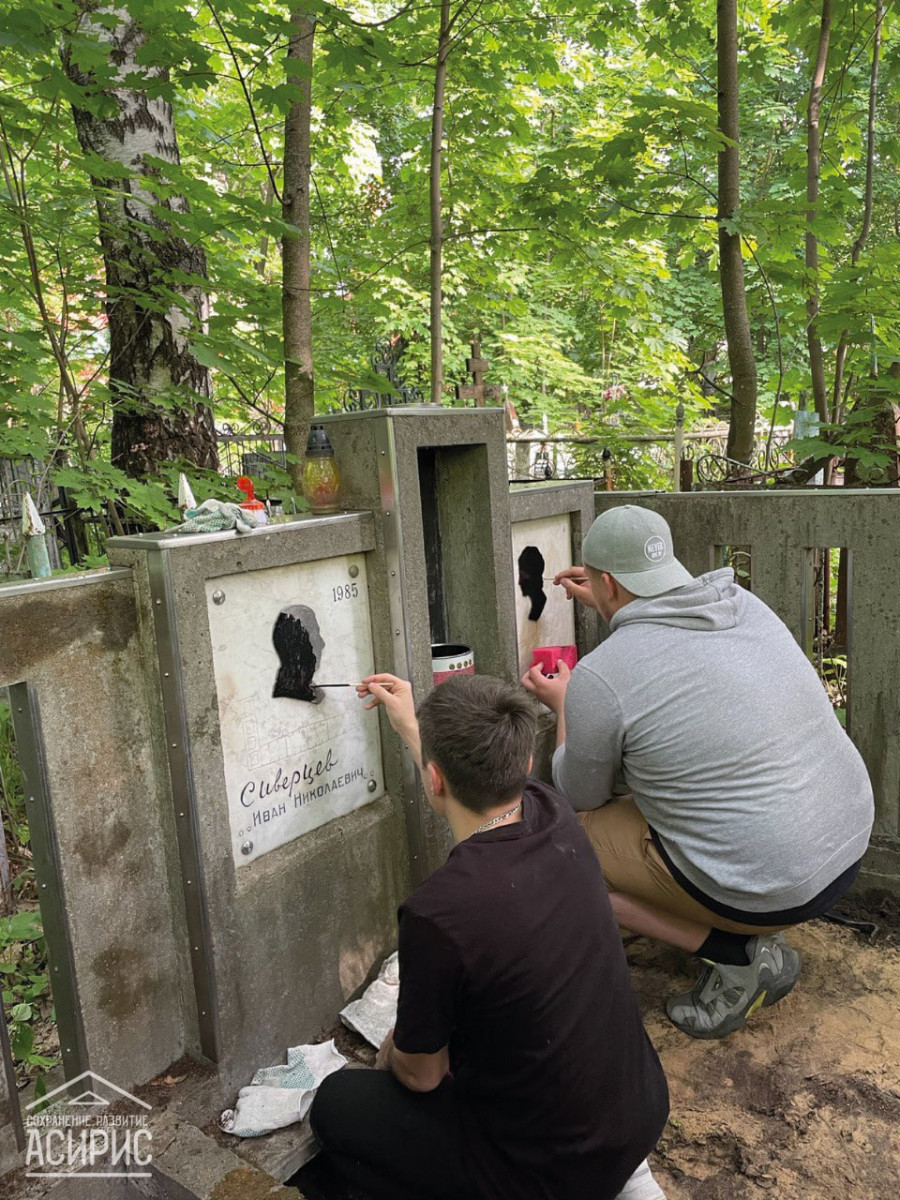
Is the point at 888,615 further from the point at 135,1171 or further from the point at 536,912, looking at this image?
the point at 135,1171

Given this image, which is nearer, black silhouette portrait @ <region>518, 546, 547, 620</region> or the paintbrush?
the paintbrush

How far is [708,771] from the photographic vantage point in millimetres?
2520

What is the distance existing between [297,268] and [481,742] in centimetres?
328

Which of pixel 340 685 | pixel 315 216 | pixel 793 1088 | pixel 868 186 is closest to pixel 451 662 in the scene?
pixel 340 685

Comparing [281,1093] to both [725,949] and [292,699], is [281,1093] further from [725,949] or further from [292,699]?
[725,949]

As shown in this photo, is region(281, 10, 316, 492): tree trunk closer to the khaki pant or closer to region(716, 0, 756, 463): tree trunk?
the khaki pant

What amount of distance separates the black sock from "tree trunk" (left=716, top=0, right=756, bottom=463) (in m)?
3.46

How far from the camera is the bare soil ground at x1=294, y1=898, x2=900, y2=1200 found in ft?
7.26

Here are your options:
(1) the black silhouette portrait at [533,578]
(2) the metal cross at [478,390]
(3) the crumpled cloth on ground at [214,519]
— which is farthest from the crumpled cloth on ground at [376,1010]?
(2) the metal cross at [478,390]

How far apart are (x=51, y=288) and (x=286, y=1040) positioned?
3.86 metres

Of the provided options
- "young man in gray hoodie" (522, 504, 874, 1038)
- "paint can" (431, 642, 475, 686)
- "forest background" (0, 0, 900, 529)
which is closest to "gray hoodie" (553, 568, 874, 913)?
"young man in gray hoodie" (522, 504, 874, 1038)

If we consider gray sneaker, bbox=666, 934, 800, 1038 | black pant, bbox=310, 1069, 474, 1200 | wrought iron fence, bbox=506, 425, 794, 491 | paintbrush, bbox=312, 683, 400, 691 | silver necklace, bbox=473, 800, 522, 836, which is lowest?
gray sneaker, bbox=666, 934, 800, 1038

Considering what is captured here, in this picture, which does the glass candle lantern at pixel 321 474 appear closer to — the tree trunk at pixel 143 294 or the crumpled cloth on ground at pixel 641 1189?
the tree trunk at pixel 143 294

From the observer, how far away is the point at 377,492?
9.36ft
